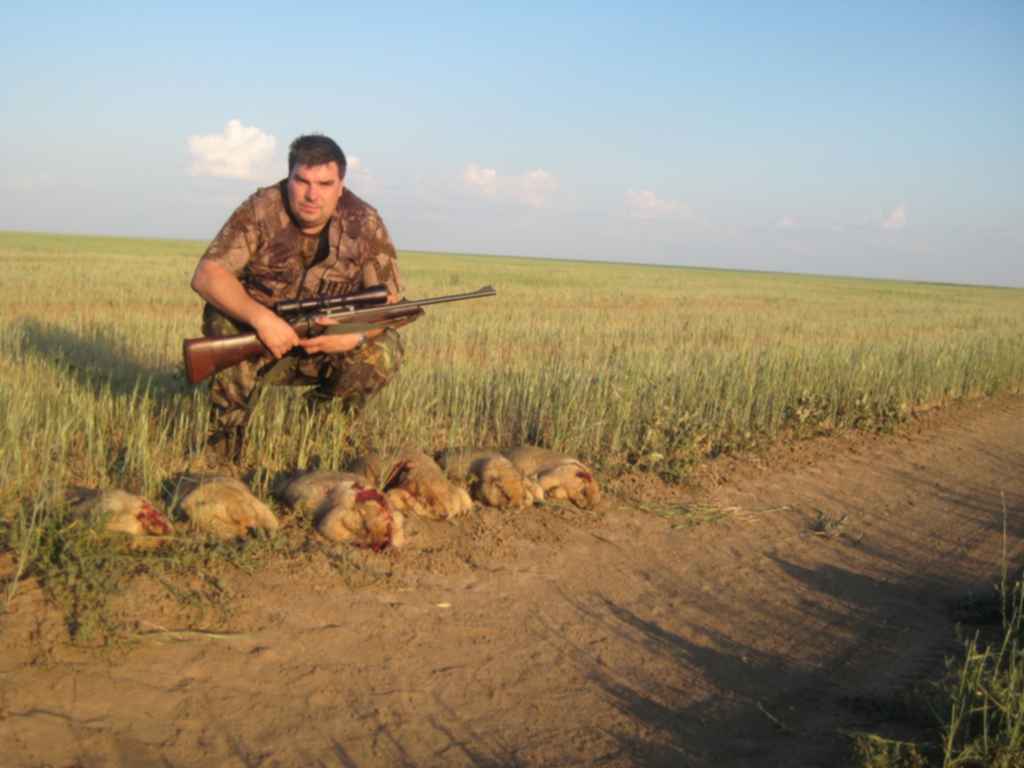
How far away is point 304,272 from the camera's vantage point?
5012 mm

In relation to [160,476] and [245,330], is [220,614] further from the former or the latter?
[245,330]

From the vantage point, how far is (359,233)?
16.4 ft

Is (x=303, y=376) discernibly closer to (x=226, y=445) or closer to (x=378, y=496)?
(x=226, y=445)

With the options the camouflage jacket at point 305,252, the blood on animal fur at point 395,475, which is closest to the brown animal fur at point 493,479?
the blood on animal fur at point 395,475

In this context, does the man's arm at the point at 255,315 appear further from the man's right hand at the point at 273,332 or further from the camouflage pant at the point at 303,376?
the camouflage pant at the point at 303,376

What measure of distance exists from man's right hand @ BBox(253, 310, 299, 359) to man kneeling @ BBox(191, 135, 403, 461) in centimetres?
13

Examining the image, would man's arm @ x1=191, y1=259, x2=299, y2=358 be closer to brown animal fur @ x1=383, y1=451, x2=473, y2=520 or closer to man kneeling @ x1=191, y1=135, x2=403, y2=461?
man kneeling @ x1=191, y1=135, x2=403, y2=461

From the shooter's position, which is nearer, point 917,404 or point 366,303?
point 366,303

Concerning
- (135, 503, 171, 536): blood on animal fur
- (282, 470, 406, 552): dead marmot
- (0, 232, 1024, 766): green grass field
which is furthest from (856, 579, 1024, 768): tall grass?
(135, 503, 171, 536): blood on animal fur

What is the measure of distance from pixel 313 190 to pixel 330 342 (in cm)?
77

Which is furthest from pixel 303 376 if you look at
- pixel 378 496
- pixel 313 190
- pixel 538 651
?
pixel 538 651

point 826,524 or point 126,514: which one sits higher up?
point 126,514

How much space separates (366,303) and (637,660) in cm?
240

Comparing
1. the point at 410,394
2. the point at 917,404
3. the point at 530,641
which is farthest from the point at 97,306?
the point at 530,641
